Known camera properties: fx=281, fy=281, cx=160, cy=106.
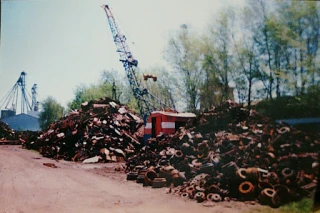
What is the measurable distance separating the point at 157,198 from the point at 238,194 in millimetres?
1641

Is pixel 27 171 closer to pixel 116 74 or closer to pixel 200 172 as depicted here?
pixel 116 74

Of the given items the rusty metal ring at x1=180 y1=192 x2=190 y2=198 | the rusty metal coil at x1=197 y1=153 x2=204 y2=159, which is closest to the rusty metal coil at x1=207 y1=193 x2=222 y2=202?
the rusty metal ring at x1=180 y1=192 x2=190 y2=198

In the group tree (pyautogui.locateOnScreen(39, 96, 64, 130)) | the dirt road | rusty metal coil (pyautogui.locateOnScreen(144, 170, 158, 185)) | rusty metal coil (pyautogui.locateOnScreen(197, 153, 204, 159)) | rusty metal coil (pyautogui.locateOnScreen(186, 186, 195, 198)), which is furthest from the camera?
rusty metal coil (pyautogui.locateOnScreen(144, 170, 158, 185))

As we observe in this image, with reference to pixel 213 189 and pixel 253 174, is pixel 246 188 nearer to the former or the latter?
pixel 253 174

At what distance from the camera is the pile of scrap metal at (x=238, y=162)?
4.91 metres

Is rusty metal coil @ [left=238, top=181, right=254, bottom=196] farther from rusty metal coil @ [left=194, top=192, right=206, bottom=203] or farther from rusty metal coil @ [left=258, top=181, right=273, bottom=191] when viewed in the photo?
rusty metal coil @ [left=194, top=192, right=206, bottom=203]

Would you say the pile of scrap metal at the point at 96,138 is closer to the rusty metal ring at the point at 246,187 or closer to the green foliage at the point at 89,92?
the green foliage at the point at 89,92

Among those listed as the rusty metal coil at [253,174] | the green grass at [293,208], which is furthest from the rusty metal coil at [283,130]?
the green grass at [293,208]

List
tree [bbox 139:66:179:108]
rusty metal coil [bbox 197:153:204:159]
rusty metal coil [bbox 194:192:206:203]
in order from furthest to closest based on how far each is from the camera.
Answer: rusty metal coil [bbox 197:153:204:159] → tree [bbox 139:66:179:108] → rusty metal coil [bbox 194:192:206:203]

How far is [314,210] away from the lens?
183 inches

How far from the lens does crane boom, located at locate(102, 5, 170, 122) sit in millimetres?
6178

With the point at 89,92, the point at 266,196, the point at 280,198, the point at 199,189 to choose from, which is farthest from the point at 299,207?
the point at 89,92

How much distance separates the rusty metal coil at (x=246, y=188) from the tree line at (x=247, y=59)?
1.50 meters

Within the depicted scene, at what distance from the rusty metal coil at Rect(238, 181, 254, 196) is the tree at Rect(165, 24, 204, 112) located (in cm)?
201
